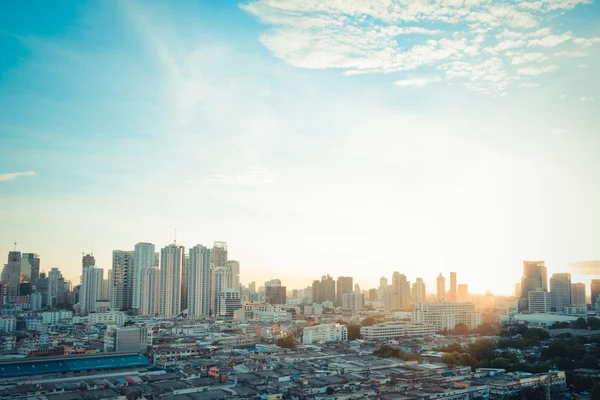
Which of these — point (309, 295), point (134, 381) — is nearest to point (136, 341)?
point (134, 381)

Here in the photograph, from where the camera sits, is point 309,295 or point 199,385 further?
point 309,295

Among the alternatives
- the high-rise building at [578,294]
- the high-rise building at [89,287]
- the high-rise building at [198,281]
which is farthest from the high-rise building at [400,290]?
the high-rise building at [89,287]

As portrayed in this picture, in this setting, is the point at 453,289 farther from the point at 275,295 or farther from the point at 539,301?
the point at 275,295

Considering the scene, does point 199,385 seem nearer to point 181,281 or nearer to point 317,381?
point 317,381

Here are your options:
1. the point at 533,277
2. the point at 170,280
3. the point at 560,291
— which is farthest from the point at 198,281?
the point at 533,277

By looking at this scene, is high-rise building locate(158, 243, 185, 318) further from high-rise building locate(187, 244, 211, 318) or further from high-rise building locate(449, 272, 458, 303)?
high-rise building locate(449, 272, 458, 303)

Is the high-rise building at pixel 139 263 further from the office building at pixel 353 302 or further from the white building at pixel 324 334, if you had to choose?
the office building at pixel 353 302
